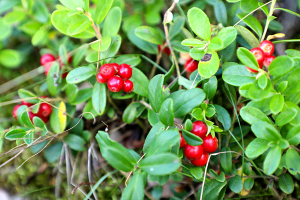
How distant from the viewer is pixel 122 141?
8.41 feet

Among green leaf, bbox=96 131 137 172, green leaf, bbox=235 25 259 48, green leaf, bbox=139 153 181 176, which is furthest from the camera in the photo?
green leaf, bbox=235 25 259 48

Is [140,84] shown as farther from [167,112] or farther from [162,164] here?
[162,164]

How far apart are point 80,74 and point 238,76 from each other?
1198 millimetres

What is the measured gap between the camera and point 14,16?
8.48 feet

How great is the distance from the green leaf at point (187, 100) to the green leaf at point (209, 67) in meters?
0.12

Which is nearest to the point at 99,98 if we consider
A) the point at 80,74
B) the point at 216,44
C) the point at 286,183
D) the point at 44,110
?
the point at 80,74

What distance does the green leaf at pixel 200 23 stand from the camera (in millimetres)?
1540

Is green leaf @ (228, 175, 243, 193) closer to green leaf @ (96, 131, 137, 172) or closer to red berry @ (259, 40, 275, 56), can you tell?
green leaf @ (96, 131, 137, 172)

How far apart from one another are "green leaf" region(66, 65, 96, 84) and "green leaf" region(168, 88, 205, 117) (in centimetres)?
75

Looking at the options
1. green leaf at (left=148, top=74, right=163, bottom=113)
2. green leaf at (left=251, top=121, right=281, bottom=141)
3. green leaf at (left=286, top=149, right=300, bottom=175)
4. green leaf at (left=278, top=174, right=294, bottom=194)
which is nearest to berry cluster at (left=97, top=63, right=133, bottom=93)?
green leaf at (left=148, top=74, right=163, bottom=113)

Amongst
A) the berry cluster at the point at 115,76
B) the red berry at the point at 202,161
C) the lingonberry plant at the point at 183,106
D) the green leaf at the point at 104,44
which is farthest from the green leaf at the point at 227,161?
the green leaf at the point at 104,44

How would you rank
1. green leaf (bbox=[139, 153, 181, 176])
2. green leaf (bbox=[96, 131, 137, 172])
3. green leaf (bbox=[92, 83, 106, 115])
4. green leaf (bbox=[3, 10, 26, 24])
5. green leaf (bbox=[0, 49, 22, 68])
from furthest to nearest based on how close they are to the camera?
green leaf (bbox=[0, 49, 22, 68]) < green leaf (bbox=[3, 10, 26, 24]) < green leaf (bbox=[92, 83, 106, 115]) < green leaf (bbox=[96, 131, 137, 172]) < green leaf (bbox=[139, 153, 181, 176])

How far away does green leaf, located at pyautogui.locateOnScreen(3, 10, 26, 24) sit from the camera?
2.54 m

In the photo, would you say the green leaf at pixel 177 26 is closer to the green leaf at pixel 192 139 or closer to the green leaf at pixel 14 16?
the green leaf at pixel 192 139
